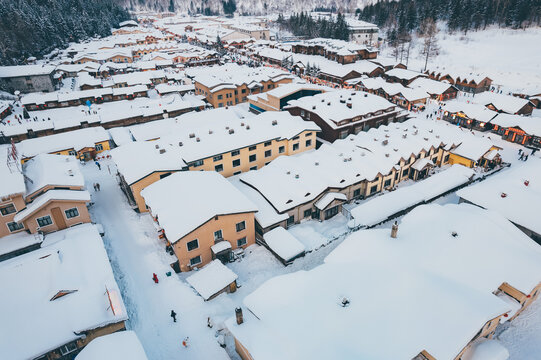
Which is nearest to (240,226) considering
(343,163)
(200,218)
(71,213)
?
(200,218)

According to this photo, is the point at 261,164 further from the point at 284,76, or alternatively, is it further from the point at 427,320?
the point at 284,76

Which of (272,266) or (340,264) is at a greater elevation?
(340,264)

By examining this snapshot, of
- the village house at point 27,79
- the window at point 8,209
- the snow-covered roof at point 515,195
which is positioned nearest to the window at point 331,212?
the snow-covered roof at point 515,195

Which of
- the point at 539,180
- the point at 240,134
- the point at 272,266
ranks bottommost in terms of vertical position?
the point at 272,266

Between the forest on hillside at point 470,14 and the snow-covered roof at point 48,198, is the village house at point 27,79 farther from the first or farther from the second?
the forest on hillside at point 470,14

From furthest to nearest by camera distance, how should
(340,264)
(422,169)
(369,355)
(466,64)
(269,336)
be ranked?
(466,64) < (422,169) < (340,264) < (269,336) < (369,355)

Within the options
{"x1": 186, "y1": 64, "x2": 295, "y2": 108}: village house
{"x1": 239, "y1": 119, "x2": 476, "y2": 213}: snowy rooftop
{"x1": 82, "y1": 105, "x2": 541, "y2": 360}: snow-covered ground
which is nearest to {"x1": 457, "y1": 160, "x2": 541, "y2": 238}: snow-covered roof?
{"x1": 82, "y1": 105, "x2": 541, "y2": 360}: snow-covered ground

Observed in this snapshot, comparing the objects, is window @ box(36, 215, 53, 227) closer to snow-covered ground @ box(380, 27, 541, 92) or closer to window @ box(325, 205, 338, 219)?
window @ box(325, 205, 338, 219)

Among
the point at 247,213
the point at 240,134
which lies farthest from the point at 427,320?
the point at 240,134
